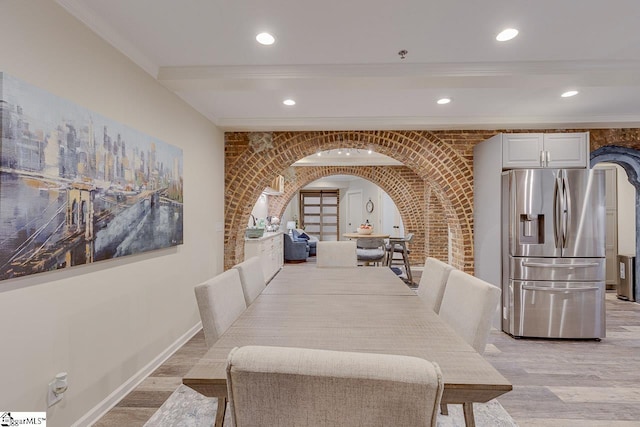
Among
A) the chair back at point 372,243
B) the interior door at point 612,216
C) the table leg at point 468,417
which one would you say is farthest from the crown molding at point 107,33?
the interior door at point 612,216

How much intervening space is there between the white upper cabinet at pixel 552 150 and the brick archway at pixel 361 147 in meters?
0.67

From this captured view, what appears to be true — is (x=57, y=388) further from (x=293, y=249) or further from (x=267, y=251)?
(x=293, y=249)

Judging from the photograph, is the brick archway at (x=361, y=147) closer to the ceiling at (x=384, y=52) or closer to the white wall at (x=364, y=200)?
the ceiling at (x=384, y=52)

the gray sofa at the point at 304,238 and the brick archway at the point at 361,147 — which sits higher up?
the brick archway at the point at 361,147

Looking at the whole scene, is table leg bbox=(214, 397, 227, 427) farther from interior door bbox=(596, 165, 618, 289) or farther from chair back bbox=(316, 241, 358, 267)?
interior door bbox=(596, 165, 618, 289)

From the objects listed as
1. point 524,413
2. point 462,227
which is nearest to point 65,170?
point 524,413

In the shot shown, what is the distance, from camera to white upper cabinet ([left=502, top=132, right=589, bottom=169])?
132 inches

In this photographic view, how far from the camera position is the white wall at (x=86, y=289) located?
1459 mm

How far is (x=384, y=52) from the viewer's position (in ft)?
7.43

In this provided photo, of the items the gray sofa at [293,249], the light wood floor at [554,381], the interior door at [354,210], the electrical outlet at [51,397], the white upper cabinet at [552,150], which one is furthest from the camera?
the interior door at [354,210]

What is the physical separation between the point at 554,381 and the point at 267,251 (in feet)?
14.4

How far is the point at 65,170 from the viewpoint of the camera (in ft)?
5.40

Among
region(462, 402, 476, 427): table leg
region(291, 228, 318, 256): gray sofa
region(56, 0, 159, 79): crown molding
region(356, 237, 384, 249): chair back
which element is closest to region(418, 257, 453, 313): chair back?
region(462, 402, 476, 427): table leg

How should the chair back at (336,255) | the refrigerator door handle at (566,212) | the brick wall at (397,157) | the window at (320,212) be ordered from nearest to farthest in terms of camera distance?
the refrigerator door handle at (566,212), the chair back at (336,255), the brick wall at (397,157), the window at (320,212)
